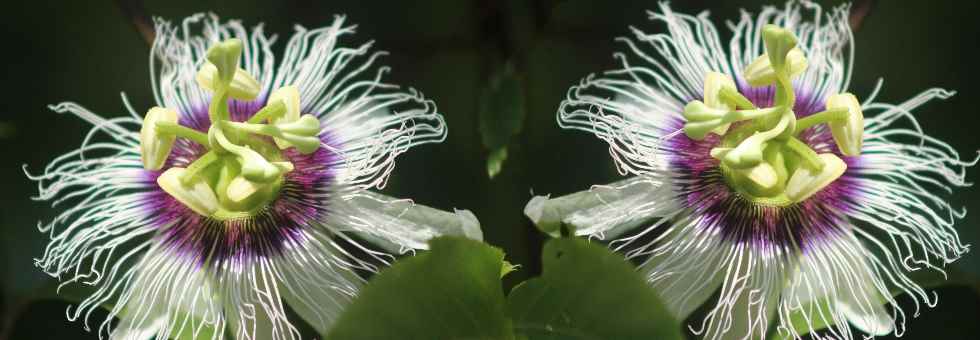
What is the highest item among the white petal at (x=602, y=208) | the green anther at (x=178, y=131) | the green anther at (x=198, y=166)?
the green anther at (x=178, y=131)

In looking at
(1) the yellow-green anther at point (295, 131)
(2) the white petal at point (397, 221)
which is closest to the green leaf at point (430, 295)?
(2) the white petal at point (397, 221)

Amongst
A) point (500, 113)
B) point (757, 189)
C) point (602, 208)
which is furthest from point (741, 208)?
point (500, 113)

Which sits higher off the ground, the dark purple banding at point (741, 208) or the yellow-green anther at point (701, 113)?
the yellow-green anther at point (701, 113)

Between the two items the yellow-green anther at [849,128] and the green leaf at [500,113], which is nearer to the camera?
the yellow-green anther at [849,128]

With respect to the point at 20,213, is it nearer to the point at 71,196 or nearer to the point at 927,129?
the point at 71,196

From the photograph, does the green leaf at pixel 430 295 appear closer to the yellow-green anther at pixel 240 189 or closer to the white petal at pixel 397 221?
the white petal at pixel 397 221

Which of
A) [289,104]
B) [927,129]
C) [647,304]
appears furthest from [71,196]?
[927,129]

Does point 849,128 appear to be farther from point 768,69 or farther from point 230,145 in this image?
point 230,145
